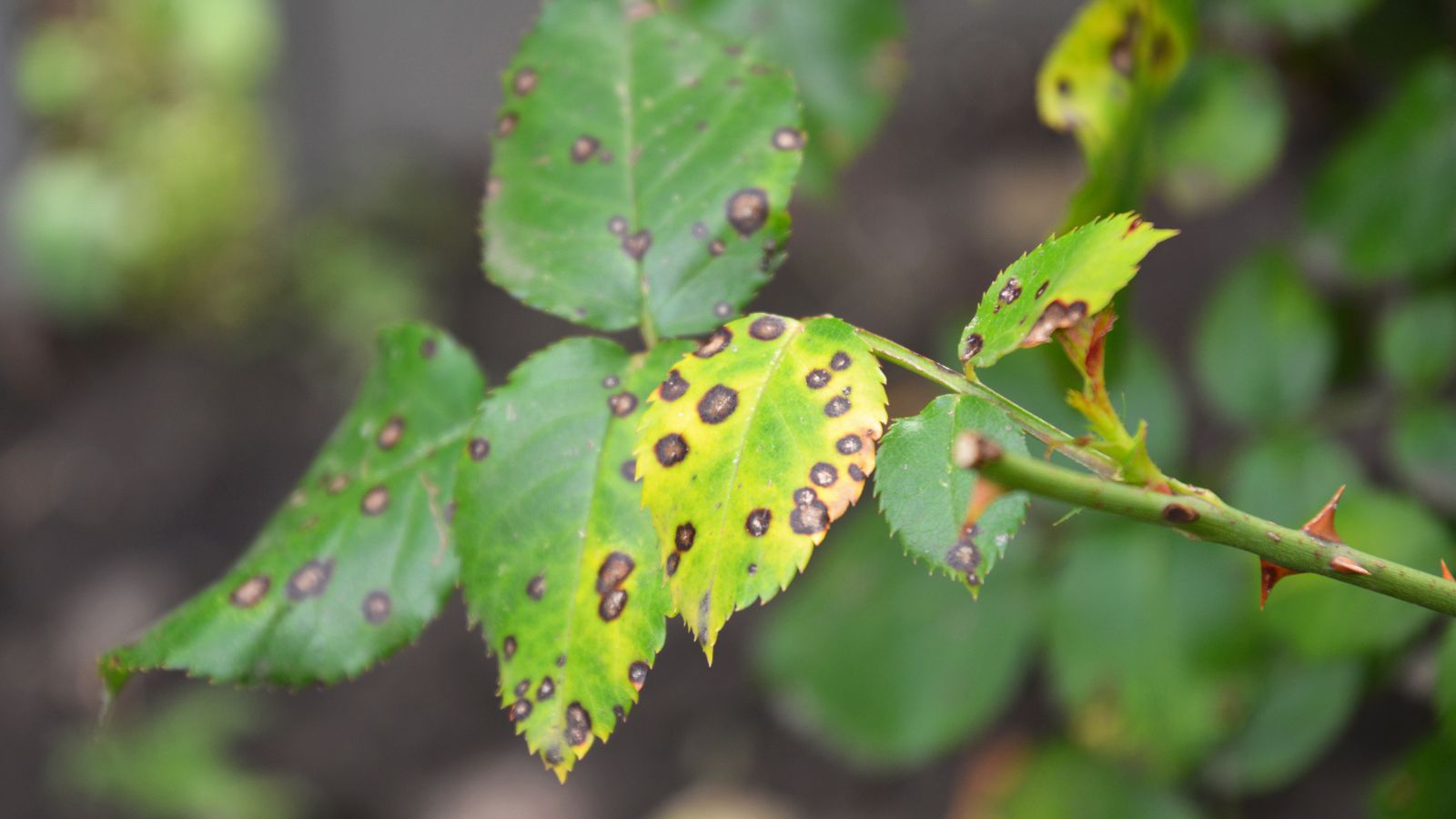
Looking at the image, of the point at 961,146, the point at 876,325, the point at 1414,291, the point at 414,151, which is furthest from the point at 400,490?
the point at 414,151

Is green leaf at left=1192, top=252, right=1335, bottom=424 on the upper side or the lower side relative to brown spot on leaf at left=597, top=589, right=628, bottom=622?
lower

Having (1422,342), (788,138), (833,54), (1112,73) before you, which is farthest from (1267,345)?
(788,138)

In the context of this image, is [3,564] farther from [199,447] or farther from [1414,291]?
[1414,291]

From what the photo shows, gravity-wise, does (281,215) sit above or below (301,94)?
below

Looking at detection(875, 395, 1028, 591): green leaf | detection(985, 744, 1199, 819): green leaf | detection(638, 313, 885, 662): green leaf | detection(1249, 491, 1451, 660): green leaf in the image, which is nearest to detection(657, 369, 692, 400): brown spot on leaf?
detection(638, 313, 885, 662): green leaf

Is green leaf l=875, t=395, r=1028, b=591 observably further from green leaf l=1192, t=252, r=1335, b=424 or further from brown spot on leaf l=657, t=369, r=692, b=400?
green leaf l=1192, t=252, r=1335, b=424

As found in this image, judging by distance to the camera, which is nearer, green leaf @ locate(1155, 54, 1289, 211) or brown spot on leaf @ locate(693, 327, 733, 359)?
brown spot on leaf @ locate(693, 327, 733, 359)
